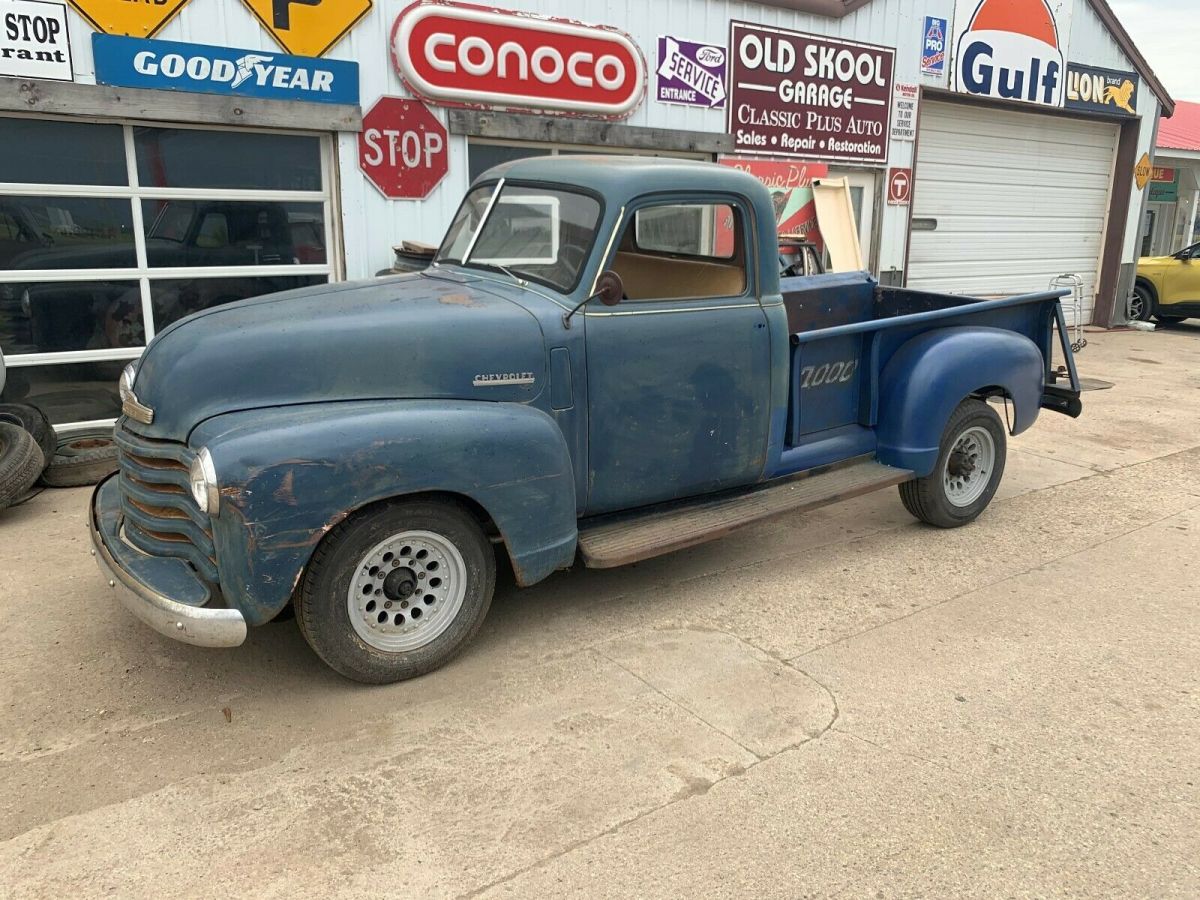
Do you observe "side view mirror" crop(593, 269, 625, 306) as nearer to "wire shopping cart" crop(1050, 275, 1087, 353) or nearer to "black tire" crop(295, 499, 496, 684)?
"black tire" crop(295, 499, 496, 684)

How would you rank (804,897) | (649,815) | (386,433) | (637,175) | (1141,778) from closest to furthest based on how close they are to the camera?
1. (804,897)
2. (649,815)
3. (1141,778)
4. (386,433)
5. (637,175)

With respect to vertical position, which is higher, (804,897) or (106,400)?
(106,400)

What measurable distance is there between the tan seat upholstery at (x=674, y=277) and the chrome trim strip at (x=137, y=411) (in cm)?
216

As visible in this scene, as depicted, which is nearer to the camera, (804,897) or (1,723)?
(804,897)

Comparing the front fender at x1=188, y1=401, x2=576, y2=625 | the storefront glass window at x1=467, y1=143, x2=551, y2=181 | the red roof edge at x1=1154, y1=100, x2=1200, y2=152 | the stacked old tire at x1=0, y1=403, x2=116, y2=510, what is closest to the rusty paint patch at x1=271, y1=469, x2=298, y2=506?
the front fender at x1=188, y1=401, x2=576, y2=625

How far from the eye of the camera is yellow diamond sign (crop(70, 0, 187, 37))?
645 cm

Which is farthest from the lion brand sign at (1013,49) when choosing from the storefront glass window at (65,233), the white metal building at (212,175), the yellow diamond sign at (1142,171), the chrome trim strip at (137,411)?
the chrome trim strip at (137,411)

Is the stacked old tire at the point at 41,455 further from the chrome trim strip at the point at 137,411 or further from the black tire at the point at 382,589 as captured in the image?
the black tire at the point at 382,589

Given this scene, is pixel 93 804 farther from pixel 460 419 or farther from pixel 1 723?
pixel 460 419

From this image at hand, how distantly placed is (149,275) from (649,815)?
611cm

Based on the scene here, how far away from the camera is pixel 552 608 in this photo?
14.9 feet

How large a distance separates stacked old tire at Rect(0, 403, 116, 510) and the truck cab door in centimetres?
347

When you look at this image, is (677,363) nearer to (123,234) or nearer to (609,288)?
(609,288)

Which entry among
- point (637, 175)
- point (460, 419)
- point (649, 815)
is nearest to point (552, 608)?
point (460, 419)
